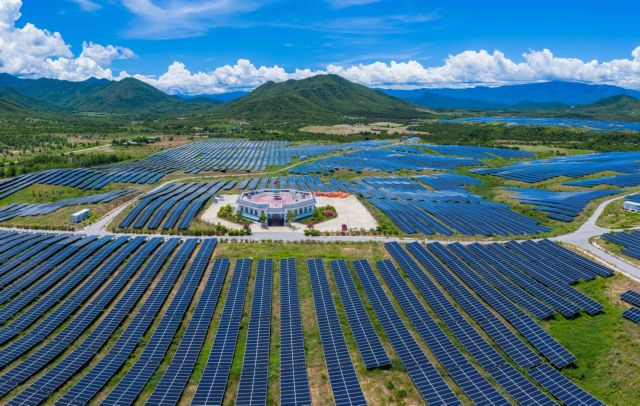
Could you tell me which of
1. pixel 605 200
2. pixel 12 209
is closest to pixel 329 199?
A: pixel 605 200

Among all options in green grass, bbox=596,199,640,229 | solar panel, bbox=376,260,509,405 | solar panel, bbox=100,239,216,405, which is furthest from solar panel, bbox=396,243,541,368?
green grass, bbox=596,199,640,229

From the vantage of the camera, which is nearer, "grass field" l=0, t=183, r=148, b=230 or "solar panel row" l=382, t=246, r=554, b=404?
"solar panel row" l=382, t=246, r=554, b=404

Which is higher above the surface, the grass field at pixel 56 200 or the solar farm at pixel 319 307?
the grass field at pixel 56 200

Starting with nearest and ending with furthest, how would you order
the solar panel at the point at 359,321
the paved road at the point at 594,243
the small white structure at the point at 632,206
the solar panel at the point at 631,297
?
the solar panel at the point at 359,321, the solar panel at the point at 631,297, the paved road at the point at 594,243, the small white structure at the point at 632,206

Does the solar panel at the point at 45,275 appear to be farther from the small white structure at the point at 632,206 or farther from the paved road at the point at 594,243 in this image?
the small white structure at the point at 632,206

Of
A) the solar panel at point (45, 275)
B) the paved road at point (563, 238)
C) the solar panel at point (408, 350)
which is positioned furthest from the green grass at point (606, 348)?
the solar panel at point (45, 275)

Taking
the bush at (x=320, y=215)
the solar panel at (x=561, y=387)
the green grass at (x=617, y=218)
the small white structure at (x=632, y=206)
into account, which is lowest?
the solar panel at (x=561, y=387)

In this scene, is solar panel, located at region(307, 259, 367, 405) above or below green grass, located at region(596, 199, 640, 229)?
below

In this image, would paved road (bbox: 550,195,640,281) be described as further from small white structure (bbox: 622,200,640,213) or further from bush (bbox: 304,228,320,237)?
bush (bbox: 304,228,320,237)
